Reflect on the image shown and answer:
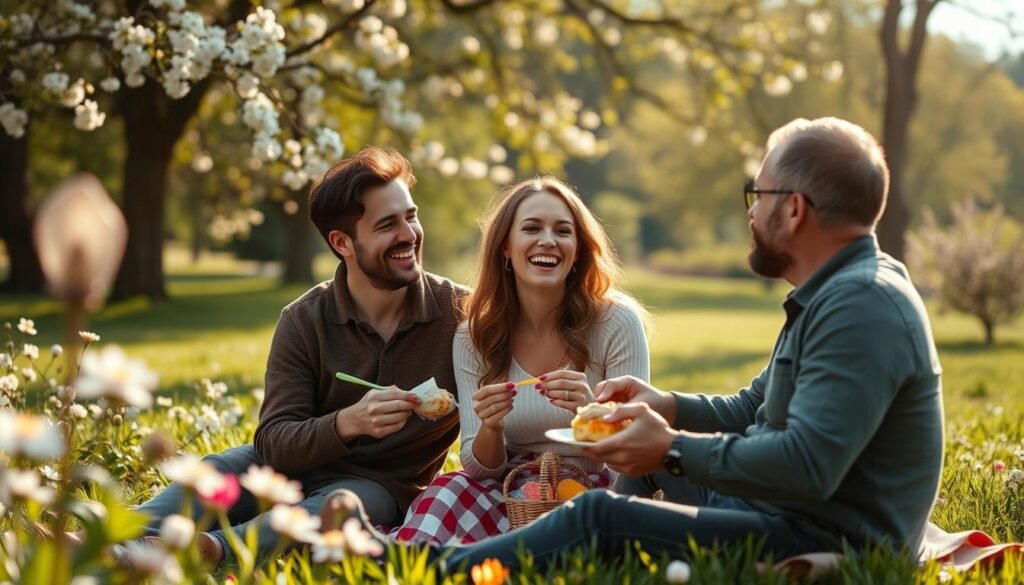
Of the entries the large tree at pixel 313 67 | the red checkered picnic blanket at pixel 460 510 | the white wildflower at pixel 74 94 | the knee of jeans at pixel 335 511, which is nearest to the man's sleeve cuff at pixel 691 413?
the red checkered picnic blanket at pixel 460 510

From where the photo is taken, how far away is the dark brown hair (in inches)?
180

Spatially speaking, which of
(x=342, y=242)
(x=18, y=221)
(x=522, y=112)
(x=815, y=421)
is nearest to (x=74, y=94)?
(x=342, y=242)

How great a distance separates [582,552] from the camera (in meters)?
3.31

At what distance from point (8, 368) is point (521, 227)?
2.31 metres

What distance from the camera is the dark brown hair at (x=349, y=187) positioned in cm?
458

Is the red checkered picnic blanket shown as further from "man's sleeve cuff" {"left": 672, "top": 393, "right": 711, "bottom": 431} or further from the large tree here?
the large tree

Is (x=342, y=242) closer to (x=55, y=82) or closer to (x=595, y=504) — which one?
(x=595, y=504)

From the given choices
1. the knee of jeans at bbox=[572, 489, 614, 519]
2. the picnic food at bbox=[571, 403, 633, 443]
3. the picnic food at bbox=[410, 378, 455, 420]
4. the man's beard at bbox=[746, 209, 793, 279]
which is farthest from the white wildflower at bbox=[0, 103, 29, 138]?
the man's beard at bbox=[746, 209, 793, 279]

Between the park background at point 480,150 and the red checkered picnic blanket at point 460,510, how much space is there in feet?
3.47

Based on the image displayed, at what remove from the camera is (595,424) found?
340cm

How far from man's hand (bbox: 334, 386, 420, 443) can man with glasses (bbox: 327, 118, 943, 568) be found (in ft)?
2.52

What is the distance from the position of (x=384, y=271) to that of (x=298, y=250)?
82.1 feet

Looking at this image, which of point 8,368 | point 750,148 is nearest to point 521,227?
point 8,368

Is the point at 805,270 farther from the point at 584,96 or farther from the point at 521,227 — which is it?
the point at 584,96
